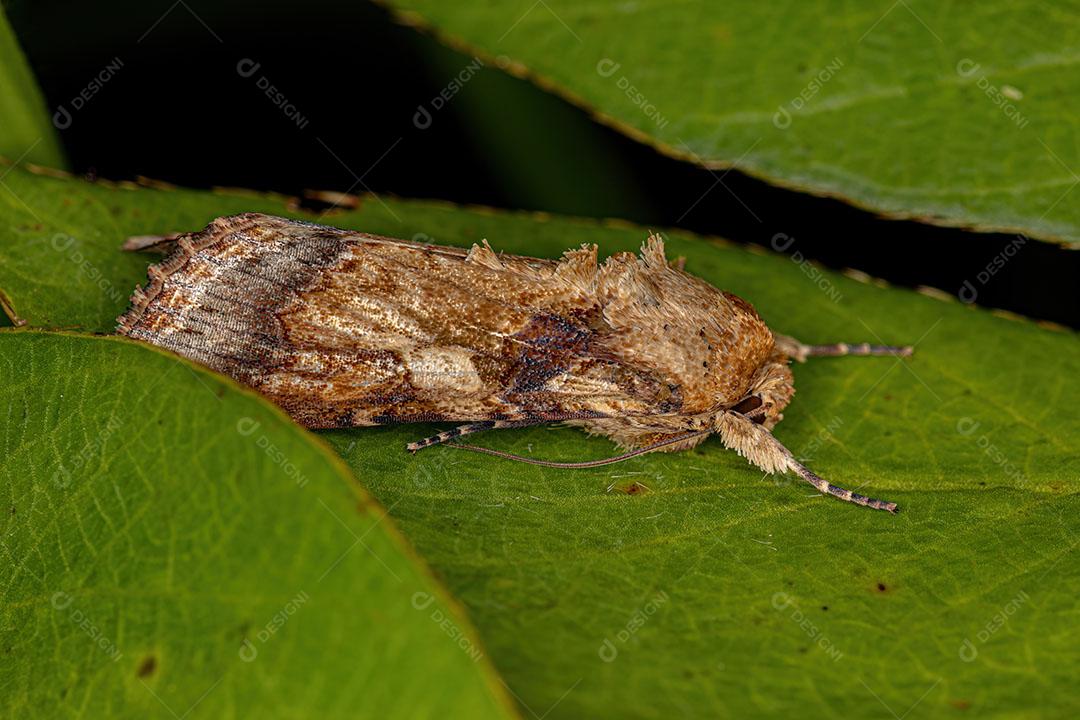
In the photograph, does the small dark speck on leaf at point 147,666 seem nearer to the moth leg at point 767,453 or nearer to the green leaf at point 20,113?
the moth leg at point 767,453

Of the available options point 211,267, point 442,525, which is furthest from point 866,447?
point 211,267

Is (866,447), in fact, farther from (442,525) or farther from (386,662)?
(386,662)

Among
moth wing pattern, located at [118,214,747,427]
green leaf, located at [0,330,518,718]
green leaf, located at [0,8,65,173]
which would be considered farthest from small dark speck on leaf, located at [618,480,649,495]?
green leaf, located at [0,8,65,173]

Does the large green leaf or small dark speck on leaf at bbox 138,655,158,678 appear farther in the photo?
the large green leaf

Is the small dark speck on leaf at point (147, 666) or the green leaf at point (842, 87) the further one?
the green leaf at point (842, 87)

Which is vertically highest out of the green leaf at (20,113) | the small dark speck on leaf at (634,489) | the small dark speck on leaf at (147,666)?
the small dark speck on leaf at (634,489)

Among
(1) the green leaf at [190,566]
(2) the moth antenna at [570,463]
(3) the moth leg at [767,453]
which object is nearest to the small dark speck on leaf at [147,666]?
(1) the green leaf at [190,566]

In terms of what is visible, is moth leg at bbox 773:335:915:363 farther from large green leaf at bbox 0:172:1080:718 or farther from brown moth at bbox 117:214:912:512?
brown moth at bbox 117:214:912:512
